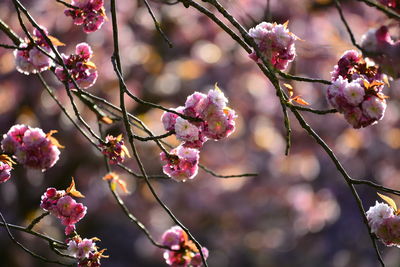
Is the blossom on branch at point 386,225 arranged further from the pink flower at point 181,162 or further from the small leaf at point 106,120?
the small leaf at point 106,120

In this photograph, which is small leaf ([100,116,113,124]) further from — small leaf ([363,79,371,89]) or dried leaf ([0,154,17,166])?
small leaf ([363,79,371,89])

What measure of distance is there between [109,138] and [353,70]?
0.64m

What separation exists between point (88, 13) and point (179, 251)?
77 centimetres

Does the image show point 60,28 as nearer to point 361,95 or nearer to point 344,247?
point 344,247

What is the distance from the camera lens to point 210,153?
24.6 feet

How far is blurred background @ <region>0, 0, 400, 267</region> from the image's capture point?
6.17m

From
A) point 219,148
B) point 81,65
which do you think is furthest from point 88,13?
point 219,148

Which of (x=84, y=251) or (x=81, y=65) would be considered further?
(x=81, y=65)

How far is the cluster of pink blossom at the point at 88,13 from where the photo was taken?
1805 mm

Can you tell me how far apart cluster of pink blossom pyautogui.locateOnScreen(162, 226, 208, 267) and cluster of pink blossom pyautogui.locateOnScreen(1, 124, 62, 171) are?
0.59 meters

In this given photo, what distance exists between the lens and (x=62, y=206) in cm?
170

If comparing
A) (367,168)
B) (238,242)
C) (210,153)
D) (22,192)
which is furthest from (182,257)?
(238,242)

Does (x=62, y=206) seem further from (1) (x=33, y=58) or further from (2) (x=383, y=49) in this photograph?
(2) (x=383, y=49)

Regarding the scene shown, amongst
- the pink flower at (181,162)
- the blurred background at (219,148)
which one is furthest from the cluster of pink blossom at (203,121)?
the blurred background at (219,148)
